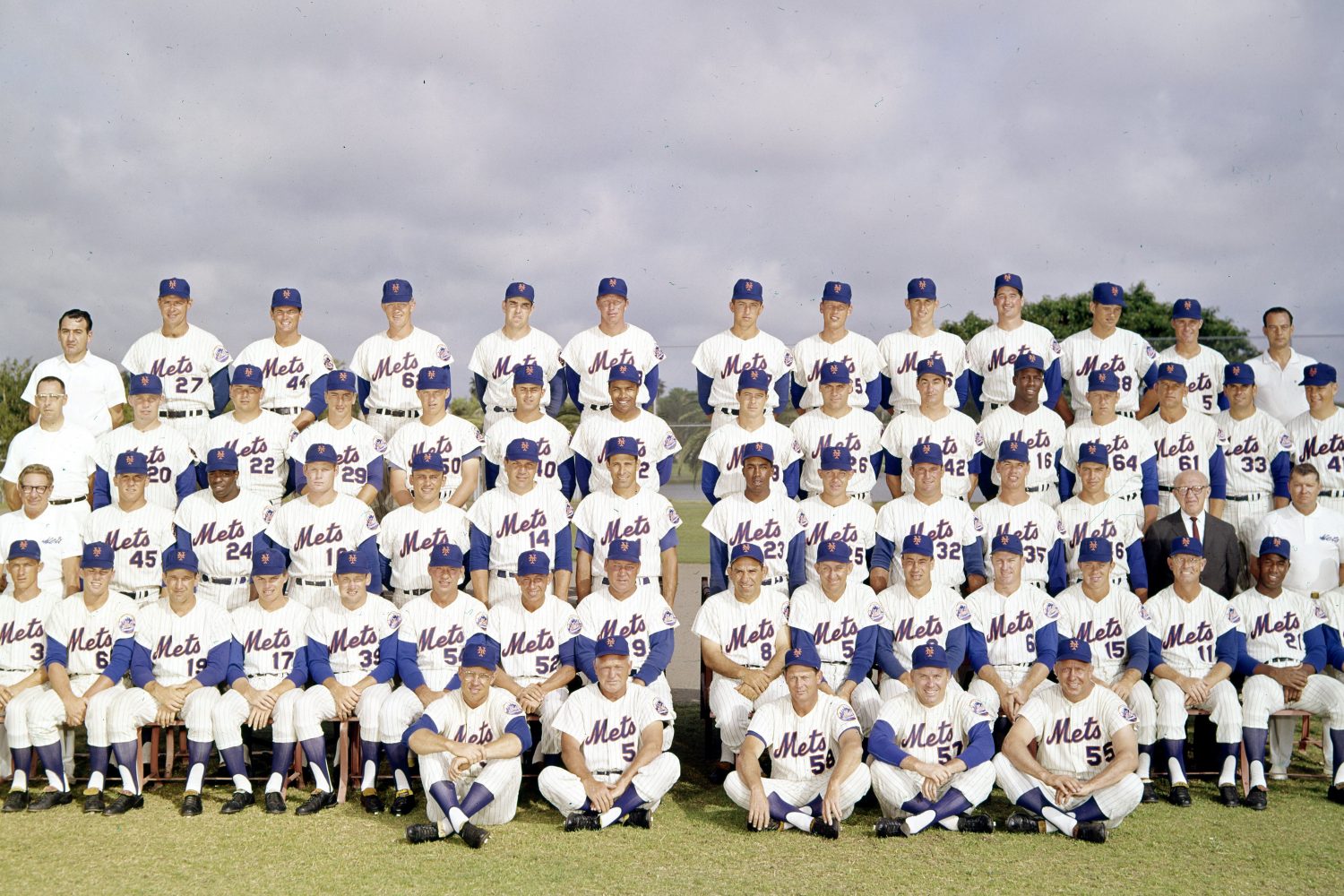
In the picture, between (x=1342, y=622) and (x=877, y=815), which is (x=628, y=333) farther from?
(x=1342, y=622)

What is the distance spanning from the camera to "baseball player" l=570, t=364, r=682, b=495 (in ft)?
30.7

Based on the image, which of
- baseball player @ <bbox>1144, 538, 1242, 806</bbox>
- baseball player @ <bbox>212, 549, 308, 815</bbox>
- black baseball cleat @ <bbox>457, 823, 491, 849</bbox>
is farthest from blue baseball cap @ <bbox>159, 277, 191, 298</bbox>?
baseball player @ <bbox>1144, 538, 1242, 806</bbox>

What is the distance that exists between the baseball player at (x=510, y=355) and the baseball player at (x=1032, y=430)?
372 centimetres

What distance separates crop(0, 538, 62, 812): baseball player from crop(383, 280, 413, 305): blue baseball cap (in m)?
3.30

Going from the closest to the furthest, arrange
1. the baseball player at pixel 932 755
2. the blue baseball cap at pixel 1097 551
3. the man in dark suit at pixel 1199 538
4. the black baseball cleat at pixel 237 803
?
the baseball player at pixel 932 755, the black baseball cleat at pixel 237 803, the blue baseball cap at pixel 1097 551, the man in dark suit at pixel 1199 538

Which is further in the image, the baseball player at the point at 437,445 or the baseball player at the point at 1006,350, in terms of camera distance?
the baseball player at the point at 1006,350

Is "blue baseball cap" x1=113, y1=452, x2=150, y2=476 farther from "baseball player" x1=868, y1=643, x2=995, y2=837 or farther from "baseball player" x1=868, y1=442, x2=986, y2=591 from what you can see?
"baseball player" x1=868, y1=643, x2=995, y2=837

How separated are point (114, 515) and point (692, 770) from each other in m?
4.76

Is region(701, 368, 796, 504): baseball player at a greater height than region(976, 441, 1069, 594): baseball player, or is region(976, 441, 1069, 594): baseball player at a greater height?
region(701, 368, 796, 504): baseball player

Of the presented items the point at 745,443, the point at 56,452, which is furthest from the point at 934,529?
the point at 56,452

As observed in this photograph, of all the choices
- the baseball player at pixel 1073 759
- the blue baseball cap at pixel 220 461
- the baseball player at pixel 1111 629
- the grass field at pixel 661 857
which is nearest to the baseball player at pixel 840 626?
the grass field at pixel 661 857

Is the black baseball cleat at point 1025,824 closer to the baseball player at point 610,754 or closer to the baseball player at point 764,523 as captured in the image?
the baseball player at point 610,754

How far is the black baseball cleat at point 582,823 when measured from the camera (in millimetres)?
7219

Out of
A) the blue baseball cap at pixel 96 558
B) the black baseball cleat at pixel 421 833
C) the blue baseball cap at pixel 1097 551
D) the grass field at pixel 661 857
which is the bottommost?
the grass field at pixel 661 857
